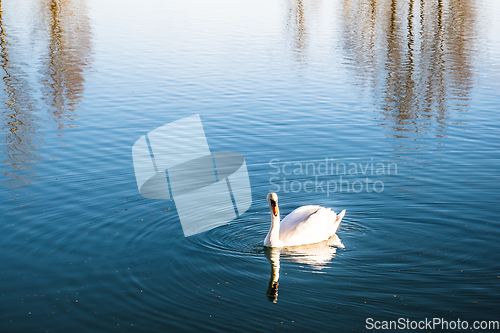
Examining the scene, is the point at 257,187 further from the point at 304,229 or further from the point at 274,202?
the point at 274,202

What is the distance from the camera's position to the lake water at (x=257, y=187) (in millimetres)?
8727

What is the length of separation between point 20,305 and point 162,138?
9.65 m

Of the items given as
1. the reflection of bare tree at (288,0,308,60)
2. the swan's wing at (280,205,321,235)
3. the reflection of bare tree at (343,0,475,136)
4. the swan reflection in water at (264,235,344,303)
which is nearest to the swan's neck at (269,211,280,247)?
the swan reflection in water at (264,235,344,303)

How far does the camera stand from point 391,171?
14594 mm

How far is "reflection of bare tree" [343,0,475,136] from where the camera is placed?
71.1 ft

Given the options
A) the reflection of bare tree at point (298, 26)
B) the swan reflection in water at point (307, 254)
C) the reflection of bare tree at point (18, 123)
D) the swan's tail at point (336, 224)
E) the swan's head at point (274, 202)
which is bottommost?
the swan reflection in water at point (307, 254)

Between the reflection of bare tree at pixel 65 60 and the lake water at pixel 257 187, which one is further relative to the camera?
the reflection of bare tree at pixel 65 60

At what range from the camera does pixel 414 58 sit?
31.8 m

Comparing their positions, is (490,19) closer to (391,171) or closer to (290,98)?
(290,98)

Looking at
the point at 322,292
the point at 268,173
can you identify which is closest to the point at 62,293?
the point at 322,292

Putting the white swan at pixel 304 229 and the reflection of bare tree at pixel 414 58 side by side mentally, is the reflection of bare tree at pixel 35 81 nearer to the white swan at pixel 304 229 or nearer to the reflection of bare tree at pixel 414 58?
the white swan at pixel 304 229

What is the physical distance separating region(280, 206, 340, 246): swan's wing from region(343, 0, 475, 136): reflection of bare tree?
8.41m

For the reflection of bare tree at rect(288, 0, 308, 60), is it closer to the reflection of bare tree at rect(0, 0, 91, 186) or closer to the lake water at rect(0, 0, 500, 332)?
the lake water at rect(0, 0, 500, 332)

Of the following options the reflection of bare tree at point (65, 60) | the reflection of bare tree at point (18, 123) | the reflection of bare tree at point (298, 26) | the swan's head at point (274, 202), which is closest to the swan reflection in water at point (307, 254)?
the swan's head at point (274, 202)
